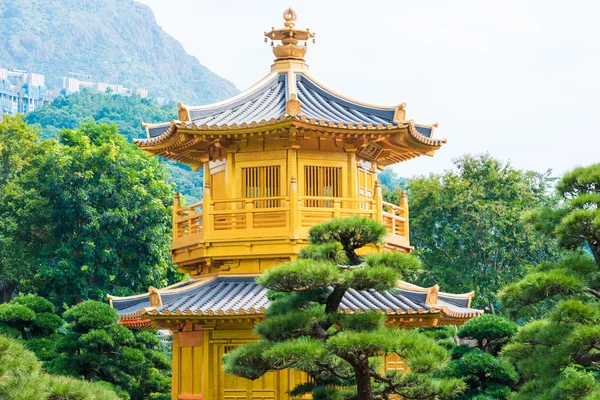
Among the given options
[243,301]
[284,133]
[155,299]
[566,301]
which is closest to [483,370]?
[243,301]

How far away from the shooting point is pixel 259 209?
18641 millimetres

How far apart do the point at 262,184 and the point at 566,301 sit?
6.87m

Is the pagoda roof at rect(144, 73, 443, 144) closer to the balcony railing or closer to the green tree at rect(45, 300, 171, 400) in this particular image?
the balcony railing

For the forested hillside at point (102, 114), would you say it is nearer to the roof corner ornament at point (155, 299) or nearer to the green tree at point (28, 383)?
the roof corner ornament at point (155, 299)

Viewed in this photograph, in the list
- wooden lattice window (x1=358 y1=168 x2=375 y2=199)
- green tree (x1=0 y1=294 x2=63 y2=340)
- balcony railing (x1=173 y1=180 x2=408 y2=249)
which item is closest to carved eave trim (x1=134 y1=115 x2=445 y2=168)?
wooden lattice window (x1=358 y1=168 x2=375 y2=199)

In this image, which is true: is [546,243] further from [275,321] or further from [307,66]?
[275,321]

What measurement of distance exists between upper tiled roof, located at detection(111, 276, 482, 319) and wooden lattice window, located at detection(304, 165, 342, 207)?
196cm

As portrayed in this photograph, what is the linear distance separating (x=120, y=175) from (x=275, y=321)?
887 inches

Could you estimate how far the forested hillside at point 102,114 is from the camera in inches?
3638

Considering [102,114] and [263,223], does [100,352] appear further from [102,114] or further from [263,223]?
[102,114]

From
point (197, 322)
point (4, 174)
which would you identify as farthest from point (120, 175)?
point (197, 322)

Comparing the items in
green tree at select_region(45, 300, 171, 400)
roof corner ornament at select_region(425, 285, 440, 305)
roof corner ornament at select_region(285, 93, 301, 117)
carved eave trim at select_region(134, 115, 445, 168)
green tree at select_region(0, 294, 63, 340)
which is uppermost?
roof corner ornament at select_region(285, 93, 301, 117)

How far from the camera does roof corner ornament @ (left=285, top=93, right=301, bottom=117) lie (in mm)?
18109

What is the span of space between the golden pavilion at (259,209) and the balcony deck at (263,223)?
0.08ft
